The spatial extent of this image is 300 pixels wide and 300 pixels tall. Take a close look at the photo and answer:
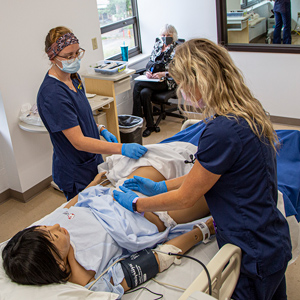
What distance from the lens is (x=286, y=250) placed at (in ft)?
4.26

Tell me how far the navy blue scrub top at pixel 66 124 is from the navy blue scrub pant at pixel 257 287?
1.09 meters

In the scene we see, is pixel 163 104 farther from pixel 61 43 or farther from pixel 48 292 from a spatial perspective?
pixel 48 292

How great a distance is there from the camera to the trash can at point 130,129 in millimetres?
3428

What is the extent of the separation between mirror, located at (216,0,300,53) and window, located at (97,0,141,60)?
1.17 metres

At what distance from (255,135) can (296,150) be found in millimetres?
1018

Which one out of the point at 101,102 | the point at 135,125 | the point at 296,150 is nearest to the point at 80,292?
the point at 296,150

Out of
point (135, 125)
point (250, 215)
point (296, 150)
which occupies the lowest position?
point (135, 125)

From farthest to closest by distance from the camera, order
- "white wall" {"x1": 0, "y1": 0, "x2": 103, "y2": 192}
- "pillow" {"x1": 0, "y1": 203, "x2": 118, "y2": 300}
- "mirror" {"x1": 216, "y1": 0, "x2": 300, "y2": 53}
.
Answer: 1. "mirror" {"x1": 216, "y1": 0, "x2": 300, "y2": 53}
2. "white wall" {"x1": 0, "y1": 0, "x2": 103, "y2": 192}
3. "pillow" {"x1": 0, "y1": 203, "x2": 118, "y2": 300}

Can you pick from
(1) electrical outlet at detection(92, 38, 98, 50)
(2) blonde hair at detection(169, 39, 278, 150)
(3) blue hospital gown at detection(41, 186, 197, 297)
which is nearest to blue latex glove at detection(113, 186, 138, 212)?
(3) blue hospital gown at detection(41, 186, 197, 297)

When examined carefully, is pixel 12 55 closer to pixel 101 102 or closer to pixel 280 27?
pixel 101 102

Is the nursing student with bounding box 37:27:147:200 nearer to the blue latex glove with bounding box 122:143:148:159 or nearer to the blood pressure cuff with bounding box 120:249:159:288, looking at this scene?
the blue latex glove with bounding box 122:143:148:159

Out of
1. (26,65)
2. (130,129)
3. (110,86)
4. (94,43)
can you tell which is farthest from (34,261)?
(94,43)

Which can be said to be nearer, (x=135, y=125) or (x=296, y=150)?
(x=296, y=150)

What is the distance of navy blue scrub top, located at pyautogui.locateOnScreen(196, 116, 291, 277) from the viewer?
1155 mm
